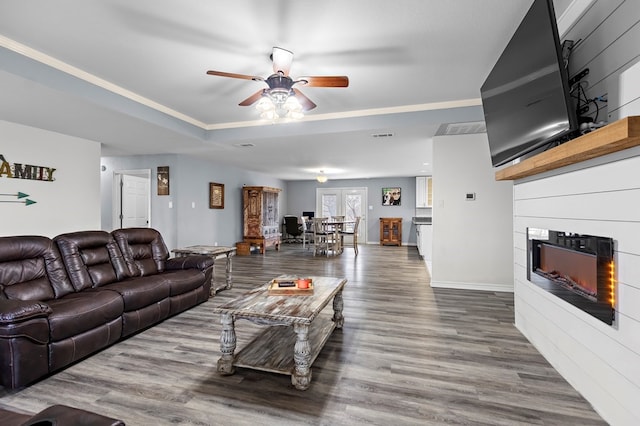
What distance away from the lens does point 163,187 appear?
245 inches

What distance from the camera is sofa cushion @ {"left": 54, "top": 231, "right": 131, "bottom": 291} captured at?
9.53ft

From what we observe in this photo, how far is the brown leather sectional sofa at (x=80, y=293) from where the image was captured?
6.55ft

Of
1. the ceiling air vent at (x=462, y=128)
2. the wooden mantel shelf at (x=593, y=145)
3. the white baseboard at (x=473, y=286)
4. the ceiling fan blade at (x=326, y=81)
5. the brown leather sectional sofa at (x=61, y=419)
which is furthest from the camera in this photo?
the white baseboard at (x=473, y=286)

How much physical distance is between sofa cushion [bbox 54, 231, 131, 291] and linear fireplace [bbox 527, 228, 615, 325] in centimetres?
397

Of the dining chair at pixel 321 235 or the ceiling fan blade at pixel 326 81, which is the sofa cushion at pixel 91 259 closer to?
the ceiling fan blade at pixel 326 81

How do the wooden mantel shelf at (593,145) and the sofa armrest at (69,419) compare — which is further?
the wooden mantel shelf at (593,145)

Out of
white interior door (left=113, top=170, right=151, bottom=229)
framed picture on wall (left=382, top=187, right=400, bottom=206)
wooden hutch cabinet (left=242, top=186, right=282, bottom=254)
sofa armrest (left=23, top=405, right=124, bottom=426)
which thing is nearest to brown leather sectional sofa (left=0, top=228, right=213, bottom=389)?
sofa armrest (left=23, top=405, right=124, bottom=426)

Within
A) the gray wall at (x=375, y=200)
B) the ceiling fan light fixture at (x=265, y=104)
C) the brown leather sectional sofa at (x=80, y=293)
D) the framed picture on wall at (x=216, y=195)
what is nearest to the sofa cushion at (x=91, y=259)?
the brown leather sectional sofa at (x=80, y=293)

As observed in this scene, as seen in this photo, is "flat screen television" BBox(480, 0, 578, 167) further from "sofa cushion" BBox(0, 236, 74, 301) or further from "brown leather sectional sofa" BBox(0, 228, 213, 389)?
"sofa cushion" BBox(0, 236, 74, 301)

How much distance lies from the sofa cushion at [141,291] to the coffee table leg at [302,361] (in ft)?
5.60

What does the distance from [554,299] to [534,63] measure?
1.66 meters

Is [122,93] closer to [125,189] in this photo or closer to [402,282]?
[125,189]

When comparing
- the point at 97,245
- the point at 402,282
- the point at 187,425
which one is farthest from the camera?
the point at 402,282

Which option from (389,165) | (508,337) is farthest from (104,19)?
(389,165)
